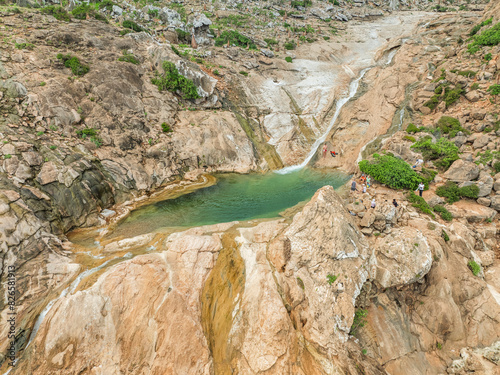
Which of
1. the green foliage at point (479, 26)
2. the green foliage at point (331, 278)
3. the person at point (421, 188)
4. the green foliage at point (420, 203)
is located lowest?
the green foliage at point (331, 278)

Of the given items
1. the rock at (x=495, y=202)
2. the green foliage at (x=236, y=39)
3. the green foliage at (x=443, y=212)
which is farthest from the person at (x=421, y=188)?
the green foliage at (x=236, y=39)

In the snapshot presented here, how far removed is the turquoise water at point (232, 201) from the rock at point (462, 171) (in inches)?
396

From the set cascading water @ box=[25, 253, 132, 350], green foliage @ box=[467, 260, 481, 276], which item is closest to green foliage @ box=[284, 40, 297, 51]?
green foliage @ box=[467, 260, 481, 276]

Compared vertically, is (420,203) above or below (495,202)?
below

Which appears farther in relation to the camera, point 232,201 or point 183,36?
point 183,36

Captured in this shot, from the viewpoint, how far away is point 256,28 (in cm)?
6109

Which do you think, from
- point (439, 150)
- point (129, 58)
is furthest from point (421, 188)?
point (129, 58)

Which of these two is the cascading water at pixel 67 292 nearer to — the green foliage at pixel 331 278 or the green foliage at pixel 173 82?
the green foliage at pixel 331 278

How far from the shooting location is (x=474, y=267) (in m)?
16.0

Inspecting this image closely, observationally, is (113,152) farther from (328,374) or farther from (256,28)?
(256,28)

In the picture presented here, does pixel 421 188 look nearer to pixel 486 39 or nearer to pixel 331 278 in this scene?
pixel 331 278

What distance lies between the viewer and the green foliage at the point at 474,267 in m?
15.9

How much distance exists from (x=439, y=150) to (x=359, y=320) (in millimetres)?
19852

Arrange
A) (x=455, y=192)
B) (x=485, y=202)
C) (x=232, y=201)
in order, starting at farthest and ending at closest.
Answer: (x=232, y=201), (x=455, y=192), (x=485, y=202)
